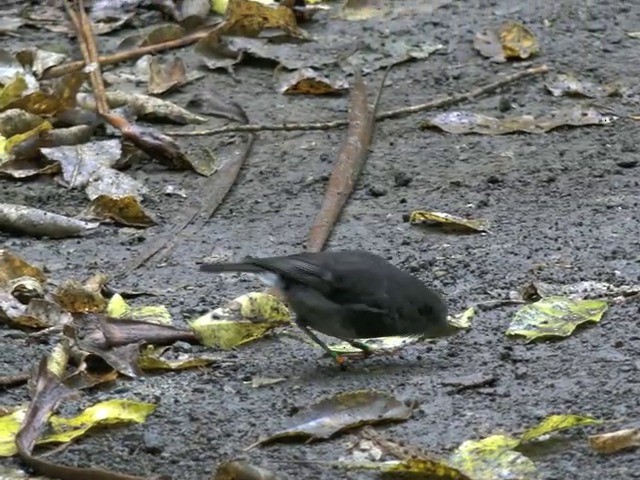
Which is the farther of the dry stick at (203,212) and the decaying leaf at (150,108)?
the decaying leaf at (150,108)

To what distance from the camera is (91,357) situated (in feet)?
12.7

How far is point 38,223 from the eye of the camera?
5.09 m


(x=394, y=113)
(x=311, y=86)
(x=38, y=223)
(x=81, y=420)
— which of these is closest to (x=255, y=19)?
(x=311, y=86)

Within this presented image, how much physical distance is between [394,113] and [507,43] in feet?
3.15

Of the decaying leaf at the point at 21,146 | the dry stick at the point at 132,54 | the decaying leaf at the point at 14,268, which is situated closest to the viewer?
the decaying leaf at the point at 14,268

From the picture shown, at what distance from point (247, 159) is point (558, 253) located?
1651mm

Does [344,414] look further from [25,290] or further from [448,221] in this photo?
[448,221]

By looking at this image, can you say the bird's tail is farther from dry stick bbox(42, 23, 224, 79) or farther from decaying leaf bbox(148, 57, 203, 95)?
dry stick bbox(42, 23, 224, 79)

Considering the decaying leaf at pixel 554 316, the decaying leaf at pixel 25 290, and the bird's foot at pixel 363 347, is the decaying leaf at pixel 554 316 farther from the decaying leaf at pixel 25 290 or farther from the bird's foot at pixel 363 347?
the decaying leaf at pixel 25 290

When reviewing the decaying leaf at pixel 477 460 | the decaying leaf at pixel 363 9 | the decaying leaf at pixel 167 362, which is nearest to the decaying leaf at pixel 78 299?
the decaying leaf at pixel 167 362

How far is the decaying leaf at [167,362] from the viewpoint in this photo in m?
3.84

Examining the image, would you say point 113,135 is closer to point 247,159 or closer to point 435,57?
point 247,159

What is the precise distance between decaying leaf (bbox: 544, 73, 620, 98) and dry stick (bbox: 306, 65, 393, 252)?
0.80 meters

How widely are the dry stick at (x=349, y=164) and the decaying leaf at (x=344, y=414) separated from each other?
4.69 feet
